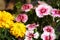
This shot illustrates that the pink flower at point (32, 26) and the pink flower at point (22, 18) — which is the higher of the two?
the pink flower at point (22, 18)

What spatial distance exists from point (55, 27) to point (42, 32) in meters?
0.08

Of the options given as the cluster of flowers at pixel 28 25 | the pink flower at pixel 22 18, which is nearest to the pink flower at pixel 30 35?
the cluster of flowers at pixel 28 25

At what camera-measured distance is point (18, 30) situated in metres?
1.18

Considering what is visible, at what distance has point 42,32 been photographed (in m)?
1.20

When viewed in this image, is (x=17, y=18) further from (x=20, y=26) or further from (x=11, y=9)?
(x=11, y=9)

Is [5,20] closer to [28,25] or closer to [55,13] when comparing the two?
[28,25]

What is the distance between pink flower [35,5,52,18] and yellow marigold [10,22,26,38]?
109 millimetres

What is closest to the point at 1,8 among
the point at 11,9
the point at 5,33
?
the point at 11,9

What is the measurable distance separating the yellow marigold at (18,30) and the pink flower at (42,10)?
109 millimetres

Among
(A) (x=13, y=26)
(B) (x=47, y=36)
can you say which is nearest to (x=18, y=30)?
(A) (x=13, y=26)

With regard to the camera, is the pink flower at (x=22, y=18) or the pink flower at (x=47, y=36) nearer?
the pink flower at (x=47, y=36)

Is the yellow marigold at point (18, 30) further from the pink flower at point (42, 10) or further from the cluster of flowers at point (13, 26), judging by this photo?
the pink flower at point (42, 10)

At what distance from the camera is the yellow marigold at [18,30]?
1171mm

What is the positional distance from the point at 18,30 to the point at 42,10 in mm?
177
